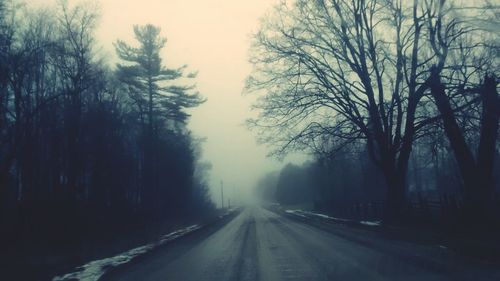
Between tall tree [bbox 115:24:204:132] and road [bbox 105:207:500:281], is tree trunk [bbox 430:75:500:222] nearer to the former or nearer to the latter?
road [bbox 105:207:500:281]

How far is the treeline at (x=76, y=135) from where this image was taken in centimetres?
1942

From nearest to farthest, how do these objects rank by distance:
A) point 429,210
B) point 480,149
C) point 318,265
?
1. point 318,265
2. point 480,149
3. point 429,210

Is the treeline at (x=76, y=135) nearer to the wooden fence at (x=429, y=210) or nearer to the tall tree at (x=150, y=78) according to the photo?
the tall tree at (x=150, y=78)

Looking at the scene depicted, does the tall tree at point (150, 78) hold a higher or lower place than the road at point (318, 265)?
higher

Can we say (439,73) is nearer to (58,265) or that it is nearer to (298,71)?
(298,71)

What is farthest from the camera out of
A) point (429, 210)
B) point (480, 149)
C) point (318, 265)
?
point (429, 210)

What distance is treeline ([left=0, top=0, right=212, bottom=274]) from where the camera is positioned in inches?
765

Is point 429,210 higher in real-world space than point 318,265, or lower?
higher

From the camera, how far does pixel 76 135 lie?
84.4 ft

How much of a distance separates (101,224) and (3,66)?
9.74 meters

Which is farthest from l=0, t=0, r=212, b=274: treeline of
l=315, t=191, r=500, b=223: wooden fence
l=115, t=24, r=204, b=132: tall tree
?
l=315, t=191, r=500, b=223: wooden fence

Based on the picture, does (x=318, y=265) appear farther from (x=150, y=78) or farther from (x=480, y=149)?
(x=150, y=78)

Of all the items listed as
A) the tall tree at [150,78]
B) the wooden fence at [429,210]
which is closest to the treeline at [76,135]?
the tall tree at [150,78]

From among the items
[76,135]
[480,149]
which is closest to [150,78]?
[76,135]
